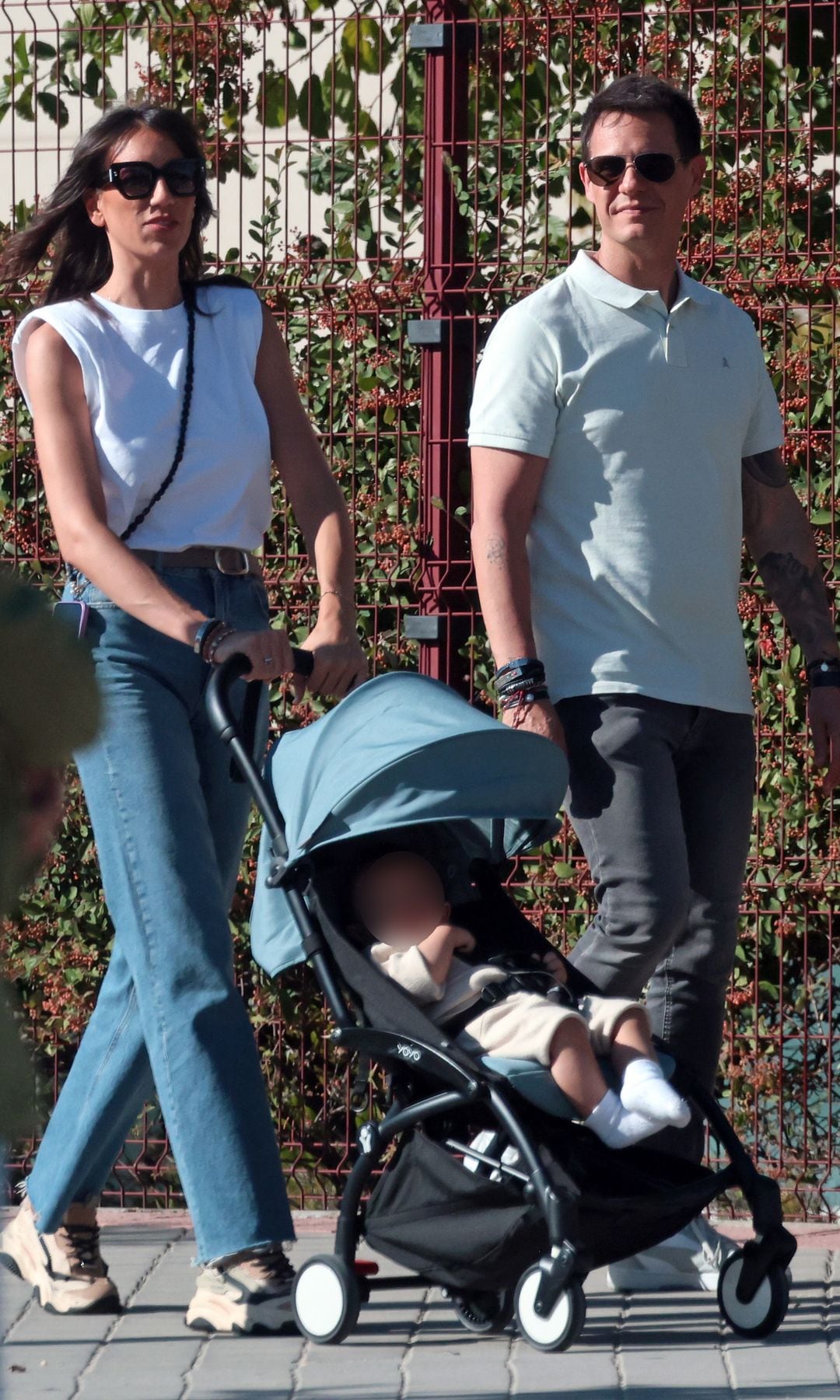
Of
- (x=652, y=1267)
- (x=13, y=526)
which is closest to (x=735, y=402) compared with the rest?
(x=652, y=1267)

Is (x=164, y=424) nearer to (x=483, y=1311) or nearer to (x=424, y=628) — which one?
(x=424, y=628)

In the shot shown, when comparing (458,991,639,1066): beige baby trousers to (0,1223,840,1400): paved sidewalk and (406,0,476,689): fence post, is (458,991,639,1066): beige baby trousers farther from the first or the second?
(406,0,476,689): fence post

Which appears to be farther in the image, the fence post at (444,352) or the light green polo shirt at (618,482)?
the fence post at (444,352)

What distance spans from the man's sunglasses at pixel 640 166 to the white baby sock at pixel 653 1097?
1815 millimetres

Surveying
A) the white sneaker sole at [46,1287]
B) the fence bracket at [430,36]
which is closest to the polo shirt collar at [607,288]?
the fence bracket at [430,36]

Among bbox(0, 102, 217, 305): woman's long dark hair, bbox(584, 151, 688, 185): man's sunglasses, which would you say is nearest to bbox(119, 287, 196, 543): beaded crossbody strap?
bbox(0, 102, 217, 305): woman's long dark hair

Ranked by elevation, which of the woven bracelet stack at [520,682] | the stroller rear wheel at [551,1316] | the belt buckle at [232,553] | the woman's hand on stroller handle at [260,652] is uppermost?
the belt buckle at [232,553]

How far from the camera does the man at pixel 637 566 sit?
4.02 metres

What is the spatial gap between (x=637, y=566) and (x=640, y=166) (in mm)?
825

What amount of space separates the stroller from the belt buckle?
259 millimetres

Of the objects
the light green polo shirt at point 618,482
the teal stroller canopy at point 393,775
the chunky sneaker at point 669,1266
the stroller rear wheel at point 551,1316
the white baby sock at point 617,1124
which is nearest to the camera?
the stroller rear wheel at point 551,1316

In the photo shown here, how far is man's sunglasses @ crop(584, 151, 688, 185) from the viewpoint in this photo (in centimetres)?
410

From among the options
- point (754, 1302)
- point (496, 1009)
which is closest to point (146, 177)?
point (496, 1009)

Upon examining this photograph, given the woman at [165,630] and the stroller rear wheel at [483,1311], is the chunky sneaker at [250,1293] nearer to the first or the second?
the woman at [165,630]
